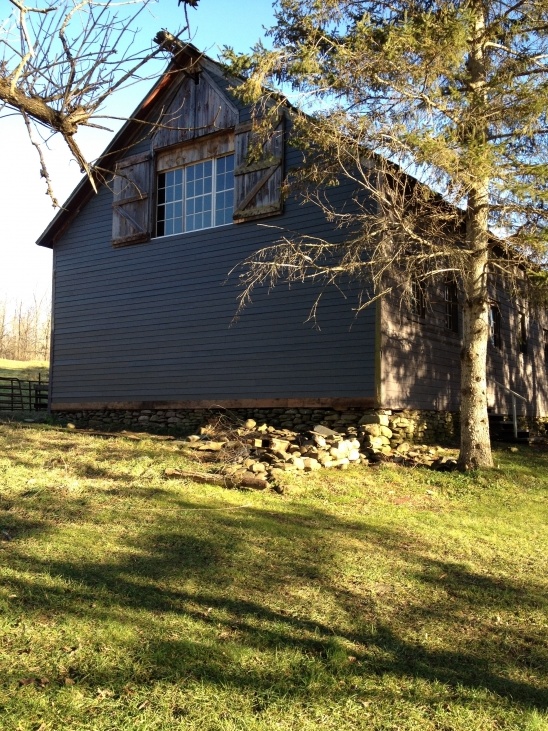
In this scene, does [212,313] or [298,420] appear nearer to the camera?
[298,420]

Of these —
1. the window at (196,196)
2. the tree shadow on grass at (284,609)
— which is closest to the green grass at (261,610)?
the tree shadow on grass at (284,609)

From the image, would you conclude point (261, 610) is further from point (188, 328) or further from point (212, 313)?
point (188, 328)

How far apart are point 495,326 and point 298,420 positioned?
24.9 feet

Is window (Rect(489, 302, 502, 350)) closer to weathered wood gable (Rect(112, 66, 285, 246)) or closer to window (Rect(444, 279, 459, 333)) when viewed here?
window (Rect(444, 279, 459, 333))

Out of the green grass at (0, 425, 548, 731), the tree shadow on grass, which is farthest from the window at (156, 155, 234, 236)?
the tree shadow on grass

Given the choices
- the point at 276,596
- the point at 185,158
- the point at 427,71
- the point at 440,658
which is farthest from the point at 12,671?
the point at 185,158

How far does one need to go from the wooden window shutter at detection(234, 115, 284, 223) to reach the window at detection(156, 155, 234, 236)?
1.68ft

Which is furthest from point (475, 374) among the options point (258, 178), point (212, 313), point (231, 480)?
point (258, 178)

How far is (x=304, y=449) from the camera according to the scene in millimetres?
10773

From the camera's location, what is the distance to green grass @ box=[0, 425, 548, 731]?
11.8 ft

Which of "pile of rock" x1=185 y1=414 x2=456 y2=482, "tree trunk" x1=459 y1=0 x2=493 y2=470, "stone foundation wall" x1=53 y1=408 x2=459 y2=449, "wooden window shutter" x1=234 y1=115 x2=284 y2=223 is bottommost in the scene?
"pile of rock" x1=185 y1=414 x2=456 y2=482

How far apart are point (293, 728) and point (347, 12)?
34.5ft

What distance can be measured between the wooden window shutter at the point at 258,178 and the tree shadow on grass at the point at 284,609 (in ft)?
29.0

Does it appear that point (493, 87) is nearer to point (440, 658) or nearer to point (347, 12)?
point (347, 12)
